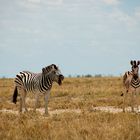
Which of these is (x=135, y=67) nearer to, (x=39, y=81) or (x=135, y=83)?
(x=135, y=83)

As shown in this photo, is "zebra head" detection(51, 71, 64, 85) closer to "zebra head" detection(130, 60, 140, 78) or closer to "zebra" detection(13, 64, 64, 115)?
"zebra" detection(13, 64, 64, 115)

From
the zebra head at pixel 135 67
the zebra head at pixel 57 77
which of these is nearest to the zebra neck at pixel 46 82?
the zebra head at pixel 57 77

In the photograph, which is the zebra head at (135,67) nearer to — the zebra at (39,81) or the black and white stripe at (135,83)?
the black and white stripe at (135,83)

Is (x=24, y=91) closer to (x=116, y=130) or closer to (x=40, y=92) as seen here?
(x=40, y=92)

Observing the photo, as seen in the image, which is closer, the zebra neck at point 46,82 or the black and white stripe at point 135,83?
→ the zebra neck at point 46,82

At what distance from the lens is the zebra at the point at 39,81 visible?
16438mm

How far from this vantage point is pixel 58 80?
1645 cm

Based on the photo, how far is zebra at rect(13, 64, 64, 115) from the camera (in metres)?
16.4

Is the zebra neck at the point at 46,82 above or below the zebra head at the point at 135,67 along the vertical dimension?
below

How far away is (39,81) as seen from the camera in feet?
54.6

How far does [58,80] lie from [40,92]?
78 cm

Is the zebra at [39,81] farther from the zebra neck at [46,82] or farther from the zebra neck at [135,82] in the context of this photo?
the zebra neck at [135,82]

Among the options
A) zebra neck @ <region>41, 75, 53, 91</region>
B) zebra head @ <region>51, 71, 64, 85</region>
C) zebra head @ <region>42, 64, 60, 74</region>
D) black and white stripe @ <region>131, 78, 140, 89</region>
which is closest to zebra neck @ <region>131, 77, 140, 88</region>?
black and white stripe @ <region>131, 78, 140, 89</region>

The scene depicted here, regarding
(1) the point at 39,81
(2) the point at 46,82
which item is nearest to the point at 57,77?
(2) the point at 46,82
